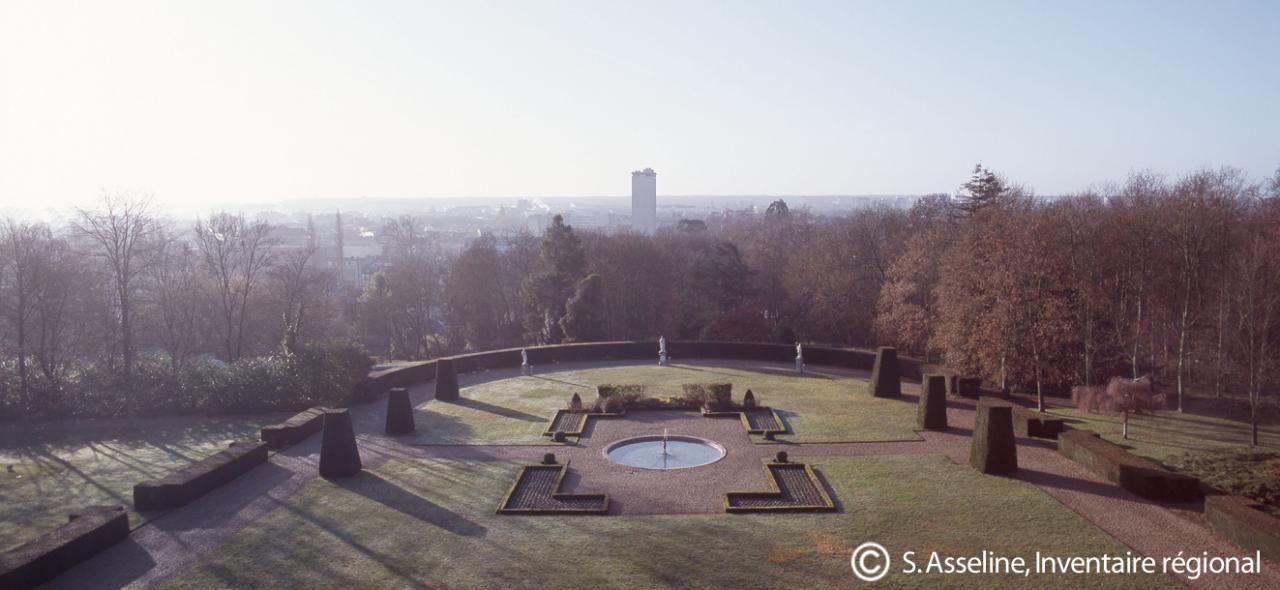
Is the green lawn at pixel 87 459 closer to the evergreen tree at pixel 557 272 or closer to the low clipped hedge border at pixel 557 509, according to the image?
the low clipped hedge border at pixel 557 509

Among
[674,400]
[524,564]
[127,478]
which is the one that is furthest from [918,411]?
[127,478]

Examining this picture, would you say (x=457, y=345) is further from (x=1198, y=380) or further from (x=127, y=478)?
(x=1198, y=380)

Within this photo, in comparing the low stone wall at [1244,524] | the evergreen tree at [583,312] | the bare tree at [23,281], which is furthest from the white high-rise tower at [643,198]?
the low stone wall at [1244,524]

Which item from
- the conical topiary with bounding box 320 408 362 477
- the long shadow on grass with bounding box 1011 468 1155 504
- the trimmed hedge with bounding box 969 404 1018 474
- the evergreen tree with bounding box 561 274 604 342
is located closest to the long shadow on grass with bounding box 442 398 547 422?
the conical topiary with bounding box 320 408 362 477

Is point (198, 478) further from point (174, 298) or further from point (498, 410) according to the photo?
point (174, 298)

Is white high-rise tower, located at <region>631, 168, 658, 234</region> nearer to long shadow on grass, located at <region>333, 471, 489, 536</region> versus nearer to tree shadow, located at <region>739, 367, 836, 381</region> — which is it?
tree shadow, located at <region>739, 367, 836, 381</region>

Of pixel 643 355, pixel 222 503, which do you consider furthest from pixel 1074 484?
pixel 643 355
